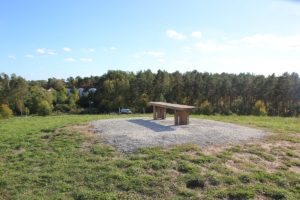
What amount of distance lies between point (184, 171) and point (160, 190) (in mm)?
1064

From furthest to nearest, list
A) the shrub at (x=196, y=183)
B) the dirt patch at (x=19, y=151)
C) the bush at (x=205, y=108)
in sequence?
the bush at (x=205, y=108) → the dirt patch at (x=19, y=151) → the shrub at (x=196, y=183)

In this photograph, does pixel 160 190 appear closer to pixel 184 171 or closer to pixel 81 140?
pixel 184 171

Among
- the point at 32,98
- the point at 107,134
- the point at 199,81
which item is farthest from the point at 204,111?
the point at 107,134

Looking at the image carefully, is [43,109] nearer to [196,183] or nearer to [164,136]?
[164,136]

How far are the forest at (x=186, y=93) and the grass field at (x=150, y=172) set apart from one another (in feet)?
111

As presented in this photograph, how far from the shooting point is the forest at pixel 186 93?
4291cm

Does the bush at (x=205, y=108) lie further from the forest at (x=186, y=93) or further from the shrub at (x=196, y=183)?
the shrub at (x=196, y=183)

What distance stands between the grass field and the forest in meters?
33.8

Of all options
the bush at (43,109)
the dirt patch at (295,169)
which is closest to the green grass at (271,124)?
the dirt patch at (295,169)

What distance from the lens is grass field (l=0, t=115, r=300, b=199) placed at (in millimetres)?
5355

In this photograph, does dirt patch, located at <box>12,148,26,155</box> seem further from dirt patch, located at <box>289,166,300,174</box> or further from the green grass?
the green grass

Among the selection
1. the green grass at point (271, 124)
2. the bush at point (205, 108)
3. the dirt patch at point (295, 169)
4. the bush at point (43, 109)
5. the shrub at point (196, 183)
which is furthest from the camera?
the bush at point (43, 109)

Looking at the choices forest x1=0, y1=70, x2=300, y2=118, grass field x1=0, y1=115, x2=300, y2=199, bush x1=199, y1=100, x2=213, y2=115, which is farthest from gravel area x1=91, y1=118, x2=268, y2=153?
forest x1=0, y1=70, x2=300, y2=118

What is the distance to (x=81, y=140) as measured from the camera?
9.26 metres
